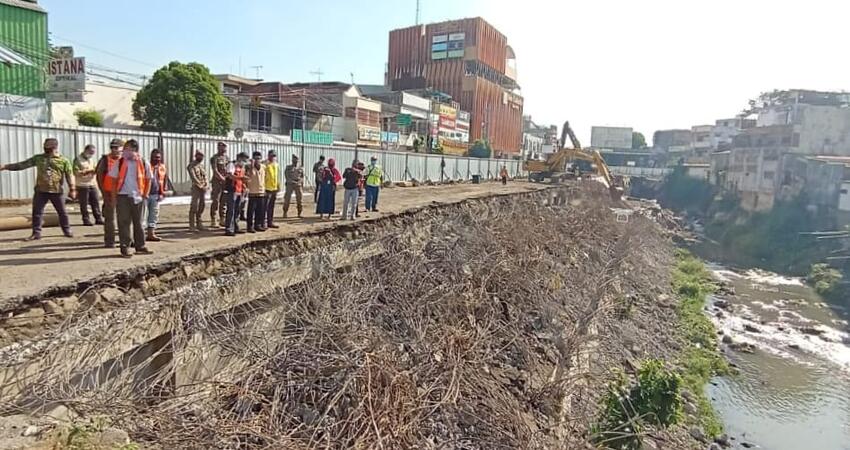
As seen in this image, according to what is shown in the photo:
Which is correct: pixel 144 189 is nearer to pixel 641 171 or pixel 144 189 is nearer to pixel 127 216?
pixel 127 216

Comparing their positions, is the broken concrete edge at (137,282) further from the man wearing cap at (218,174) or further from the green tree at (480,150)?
the green tree at (480,150)

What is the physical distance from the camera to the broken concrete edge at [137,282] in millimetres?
4445

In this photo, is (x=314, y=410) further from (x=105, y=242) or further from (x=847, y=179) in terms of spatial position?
(x=847, y=179)

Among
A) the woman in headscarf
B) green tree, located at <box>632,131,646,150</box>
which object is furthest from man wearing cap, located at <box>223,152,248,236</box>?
green tree, located at <box>632,131,646,150</box>

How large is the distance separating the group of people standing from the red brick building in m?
53.4

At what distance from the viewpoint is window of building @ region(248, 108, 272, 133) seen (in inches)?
1191

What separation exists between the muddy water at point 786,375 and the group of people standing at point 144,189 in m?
10.9

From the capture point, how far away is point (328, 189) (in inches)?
410

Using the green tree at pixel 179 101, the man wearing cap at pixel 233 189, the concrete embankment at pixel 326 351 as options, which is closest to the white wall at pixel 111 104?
the green tree at pixel 179 101

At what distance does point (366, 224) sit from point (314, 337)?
4.11 m

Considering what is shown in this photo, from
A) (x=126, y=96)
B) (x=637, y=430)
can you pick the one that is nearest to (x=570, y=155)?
(x=126, y=96)

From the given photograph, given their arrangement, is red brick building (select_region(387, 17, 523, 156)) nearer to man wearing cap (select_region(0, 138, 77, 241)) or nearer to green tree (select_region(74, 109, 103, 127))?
green tree (select_region(74, 109, 103, 127))

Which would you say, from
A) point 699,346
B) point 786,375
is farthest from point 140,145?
point 786,375

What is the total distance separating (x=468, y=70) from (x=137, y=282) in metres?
65.2
